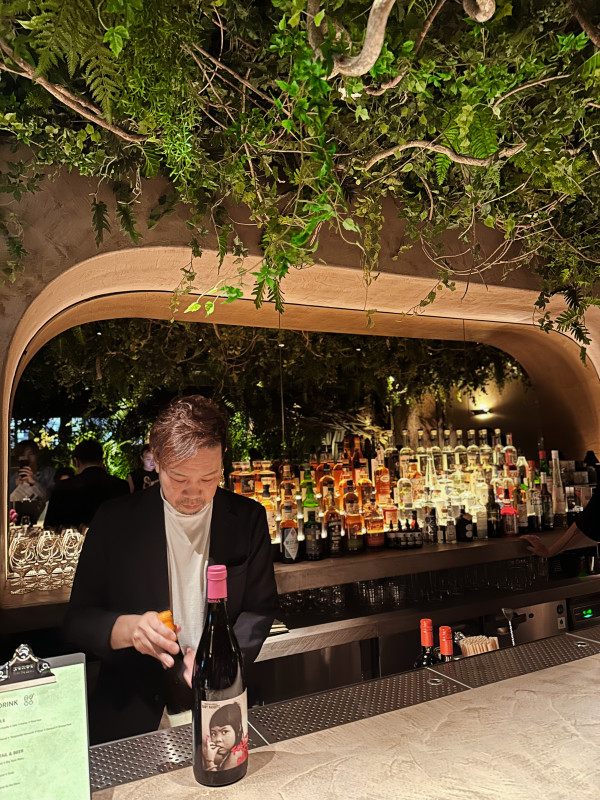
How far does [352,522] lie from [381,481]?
0.84 feet

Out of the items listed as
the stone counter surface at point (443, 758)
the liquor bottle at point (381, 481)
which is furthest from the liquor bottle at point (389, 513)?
the stone counter surface at point (443, 758)

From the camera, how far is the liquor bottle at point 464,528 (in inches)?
126

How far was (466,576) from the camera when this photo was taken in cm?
315

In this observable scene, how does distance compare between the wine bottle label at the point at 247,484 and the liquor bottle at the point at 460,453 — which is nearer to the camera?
the wine bottle label at the point at 247,484

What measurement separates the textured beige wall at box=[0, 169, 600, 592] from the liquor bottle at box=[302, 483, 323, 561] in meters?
0.81

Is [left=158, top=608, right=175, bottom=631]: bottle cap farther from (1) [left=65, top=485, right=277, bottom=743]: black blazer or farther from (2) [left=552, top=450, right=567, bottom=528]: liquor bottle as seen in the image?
(2) [left=552, top=450, right=567, bottom=528]: liquor bottle

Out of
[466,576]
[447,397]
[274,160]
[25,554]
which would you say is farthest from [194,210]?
[466,576]

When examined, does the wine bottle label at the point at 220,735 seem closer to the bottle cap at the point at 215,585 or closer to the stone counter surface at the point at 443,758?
the stone counter surface at the point at 443,758

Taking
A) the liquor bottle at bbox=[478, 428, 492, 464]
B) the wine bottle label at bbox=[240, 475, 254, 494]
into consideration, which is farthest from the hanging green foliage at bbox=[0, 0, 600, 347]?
the liquor bottle at bbox=[478, 428, 492, 464]

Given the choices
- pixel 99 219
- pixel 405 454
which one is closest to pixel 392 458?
pixel 405 454

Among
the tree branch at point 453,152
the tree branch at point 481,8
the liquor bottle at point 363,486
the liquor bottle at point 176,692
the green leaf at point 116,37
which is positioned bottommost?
the liquor bottle at point 176,692

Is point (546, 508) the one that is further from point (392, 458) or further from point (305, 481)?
point (305, 481)

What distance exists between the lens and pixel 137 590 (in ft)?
7.02

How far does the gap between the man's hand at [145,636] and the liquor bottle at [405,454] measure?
1414mm
